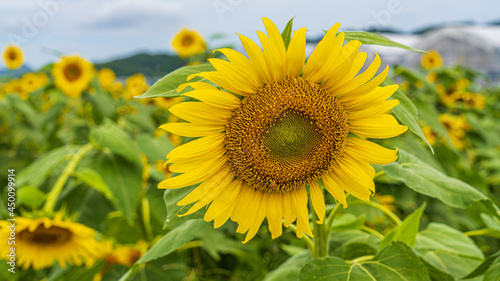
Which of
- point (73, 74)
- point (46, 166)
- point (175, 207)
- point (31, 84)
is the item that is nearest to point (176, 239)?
point (175, 207)

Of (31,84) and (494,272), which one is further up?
(31,84)

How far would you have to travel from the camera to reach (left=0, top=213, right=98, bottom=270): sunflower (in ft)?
3.80

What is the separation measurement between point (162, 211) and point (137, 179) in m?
0.14

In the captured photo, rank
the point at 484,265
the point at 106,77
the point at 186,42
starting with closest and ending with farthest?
the point at 484,265 < the point at 186,42 < the point at 106,77

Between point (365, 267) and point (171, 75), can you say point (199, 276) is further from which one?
point (171, 75)

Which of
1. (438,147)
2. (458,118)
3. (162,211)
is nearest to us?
(162,211)

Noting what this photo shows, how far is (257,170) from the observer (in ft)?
2.16

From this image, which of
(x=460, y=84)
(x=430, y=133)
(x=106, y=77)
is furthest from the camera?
(x=106, y=77)

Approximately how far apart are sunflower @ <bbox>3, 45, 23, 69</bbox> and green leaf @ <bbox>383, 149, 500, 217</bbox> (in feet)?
14.2

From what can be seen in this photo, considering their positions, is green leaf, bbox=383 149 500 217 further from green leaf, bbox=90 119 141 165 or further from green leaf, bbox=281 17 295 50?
green leaf, bbox=90 119 141 165

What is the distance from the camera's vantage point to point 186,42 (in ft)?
10.5

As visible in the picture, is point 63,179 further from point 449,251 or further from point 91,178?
point 449,251

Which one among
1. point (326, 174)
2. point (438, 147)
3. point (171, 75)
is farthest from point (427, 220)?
point (171, 75)

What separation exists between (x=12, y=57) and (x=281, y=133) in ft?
14.1
